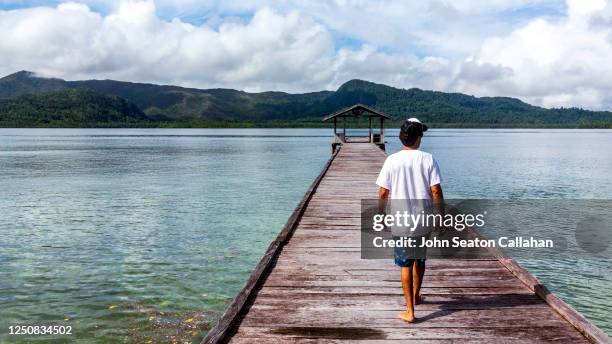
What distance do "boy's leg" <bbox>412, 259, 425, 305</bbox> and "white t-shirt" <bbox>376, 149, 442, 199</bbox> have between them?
2.46 feet

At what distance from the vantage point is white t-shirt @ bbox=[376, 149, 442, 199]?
509 centimetres

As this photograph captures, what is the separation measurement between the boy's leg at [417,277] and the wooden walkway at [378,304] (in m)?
0.13

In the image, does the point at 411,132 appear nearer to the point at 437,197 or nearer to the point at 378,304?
the point at 437,197

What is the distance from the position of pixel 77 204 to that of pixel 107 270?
11744 mm

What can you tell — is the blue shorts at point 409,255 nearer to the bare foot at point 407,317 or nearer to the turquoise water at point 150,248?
the bare foot at point 407,317

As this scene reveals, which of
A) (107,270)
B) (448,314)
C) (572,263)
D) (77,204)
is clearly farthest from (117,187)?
(448,314)

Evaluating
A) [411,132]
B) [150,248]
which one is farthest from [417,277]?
[150,248]

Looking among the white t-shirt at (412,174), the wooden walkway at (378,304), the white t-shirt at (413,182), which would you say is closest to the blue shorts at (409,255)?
the white t-shirt at (413,182)

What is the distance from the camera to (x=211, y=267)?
1261 cm

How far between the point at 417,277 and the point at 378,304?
55cm

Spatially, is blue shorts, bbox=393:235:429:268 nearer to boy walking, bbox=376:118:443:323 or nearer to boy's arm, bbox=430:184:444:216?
boy walking, bbox=376:118:443:323

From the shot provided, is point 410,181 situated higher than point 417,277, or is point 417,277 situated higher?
point 410,181

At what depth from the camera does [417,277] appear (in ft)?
17.7

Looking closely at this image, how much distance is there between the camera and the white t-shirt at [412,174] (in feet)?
16.7
